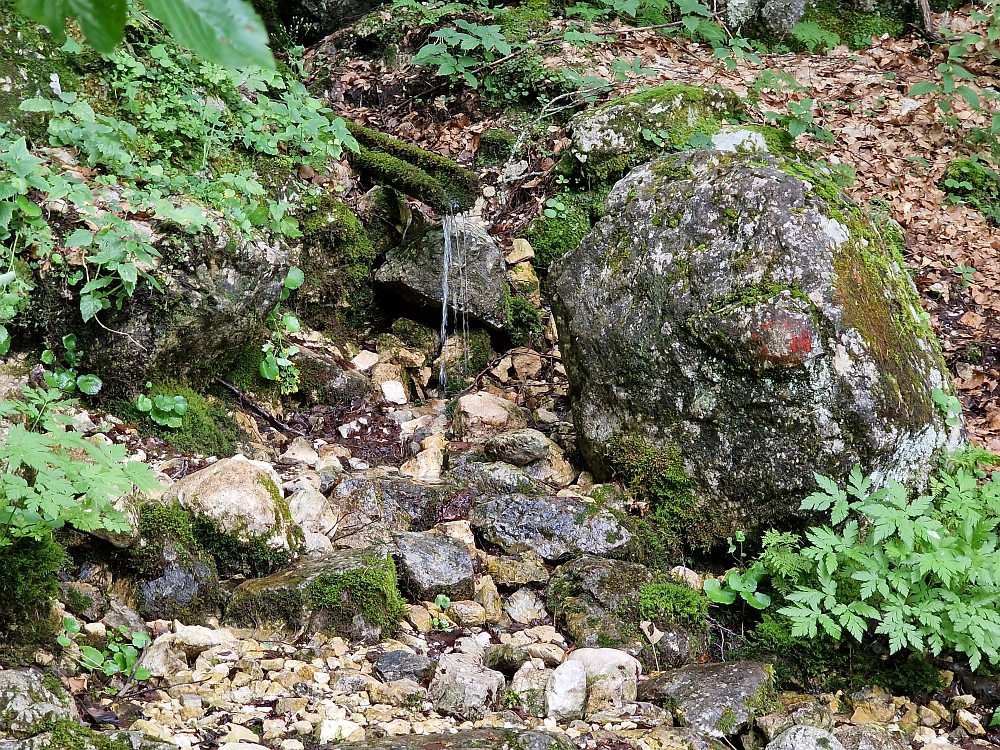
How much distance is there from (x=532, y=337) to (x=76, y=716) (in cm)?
449

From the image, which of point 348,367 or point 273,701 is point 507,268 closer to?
point 348,367

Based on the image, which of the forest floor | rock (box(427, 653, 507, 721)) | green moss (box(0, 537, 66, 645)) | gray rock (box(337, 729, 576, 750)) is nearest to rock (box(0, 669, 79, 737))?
green moss (box(0, 537, 66, 645))

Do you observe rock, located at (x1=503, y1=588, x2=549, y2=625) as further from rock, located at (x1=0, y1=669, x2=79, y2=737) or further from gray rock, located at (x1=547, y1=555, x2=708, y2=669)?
rock, located at (x1=0, y1=669, x2=79, y2=737)

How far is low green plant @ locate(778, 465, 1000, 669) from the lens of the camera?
3.21m

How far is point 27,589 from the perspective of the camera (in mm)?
2639

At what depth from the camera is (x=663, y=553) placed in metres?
4.27

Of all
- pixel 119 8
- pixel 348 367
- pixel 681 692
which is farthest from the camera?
pixel 348 367

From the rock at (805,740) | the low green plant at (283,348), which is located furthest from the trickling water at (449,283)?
the rock at (805,740)

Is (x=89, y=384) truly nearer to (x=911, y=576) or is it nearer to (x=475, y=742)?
(x=475, y=742)

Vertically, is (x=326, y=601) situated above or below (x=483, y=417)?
above

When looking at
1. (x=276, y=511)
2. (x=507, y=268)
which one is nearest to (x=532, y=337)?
(x=507, y=268)

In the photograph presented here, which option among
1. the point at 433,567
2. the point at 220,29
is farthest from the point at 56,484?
the point at 220,29

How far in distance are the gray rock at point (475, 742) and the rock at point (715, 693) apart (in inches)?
26.3

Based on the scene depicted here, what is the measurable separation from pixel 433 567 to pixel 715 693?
54.5 inches
